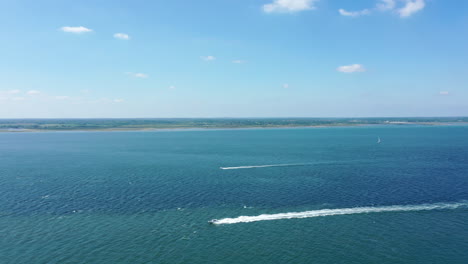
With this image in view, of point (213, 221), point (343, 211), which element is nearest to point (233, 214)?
point (213, 221)

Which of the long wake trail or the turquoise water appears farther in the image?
the long wake trail

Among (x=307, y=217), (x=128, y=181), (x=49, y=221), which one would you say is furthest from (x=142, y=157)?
(x=307, y=217)

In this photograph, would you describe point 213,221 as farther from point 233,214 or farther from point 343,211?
point 343,211

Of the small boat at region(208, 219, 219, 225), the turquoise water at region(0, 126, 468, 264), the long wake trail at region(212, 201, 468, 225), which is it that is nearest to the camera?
the turquoise water at region(0, 126, 468, 264)

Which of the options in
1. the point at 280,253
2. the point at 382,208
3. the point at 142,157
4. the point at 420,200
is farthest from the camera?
the point at 142,157

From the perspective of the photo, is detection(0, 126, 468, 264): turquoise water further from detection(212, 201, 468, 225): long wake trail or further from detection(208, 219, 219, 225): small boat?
detection(208, 219, 219, 225): small boat

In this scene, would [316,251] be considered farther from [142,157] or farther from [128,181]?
[142,157]

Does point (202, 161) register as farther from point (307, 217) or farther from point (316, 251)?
point (316, 251)

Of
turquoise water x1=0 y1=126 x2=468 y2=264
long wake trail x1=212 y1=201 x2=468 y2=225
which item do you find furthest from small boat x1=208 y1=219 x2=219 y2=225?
turquoise water x1=0 y1=126 x2=468 y2=264

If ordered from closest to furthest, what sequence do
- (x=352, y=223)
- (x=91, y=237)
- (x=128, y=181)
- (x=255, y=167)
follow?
(x=91, y=237), (x=352, y=223), (x=128, y=181), (x=255, y=167)

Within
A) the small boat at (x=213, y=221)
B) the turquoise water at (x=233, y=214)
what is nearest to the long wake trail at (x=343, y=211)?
the small boat at (x=213, y=221)

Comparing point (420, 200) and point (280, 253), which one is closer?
point (280, 253)
